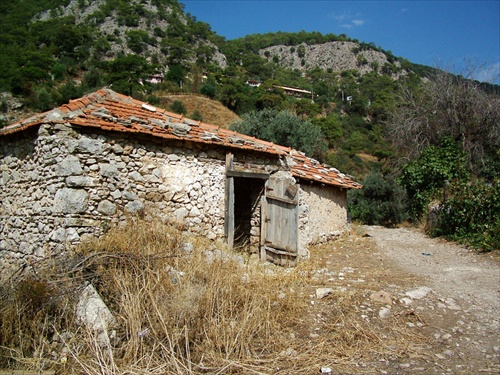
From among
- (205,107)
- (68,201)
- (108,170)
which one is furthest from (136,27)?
(68,201)

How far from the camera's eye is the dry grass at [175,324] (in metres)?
3.60

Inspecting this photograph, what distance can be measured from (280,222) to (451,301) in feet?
12.7

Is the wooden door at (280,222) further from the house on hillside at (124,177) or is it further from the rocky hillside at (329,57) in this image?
the rocky hillside at (329,57)

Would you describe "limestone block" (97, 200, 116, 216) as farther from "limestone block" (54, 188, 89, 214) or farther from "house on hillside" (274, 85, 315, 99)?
"house on hillside" (274, 85, 315, 99)

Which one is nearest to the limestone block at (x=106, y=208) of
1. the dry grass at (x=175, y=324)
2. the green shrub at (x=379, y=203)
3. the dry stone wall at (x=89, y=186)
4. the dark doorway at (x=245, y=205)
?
the dry stone wall at (x=89, y=186)

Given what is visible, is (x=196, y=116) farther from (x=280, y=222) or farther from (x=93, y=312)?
(x=93, y=312)

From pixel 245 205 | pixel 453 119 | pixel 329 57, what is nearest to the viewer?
pixel 245 205

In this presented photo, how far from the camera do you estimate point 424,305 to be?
5430 mm

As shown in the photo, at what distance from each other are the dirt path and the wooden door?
2.14 metres

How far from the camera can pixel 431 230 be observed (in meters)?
12.5

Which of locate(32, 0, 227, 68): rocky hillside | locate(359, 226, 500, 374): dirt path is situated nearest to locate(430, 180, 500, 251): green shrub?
locate(359, 226, 500, 374): dirt path

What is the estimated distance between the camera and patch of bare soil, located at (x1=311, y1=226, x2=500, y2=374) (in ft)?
12.6

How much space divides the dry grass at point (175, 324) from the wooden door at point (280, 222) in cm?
291

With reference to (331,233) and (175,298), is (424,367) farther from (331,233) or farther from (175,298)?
(331,233)
